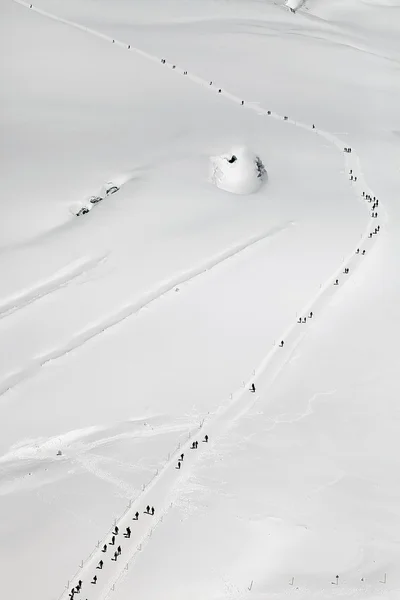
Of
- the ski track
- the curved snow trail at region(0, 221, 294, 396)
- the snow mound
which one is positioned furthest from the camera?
the snow mound

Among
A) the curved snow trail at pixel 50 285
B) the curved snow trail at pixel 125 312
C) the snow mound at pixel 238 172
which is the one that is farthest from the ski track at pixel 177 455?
the snow mound at pixel 238 172

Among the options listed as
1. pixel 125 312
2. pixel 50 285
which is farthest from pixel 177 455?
pixel 50 285

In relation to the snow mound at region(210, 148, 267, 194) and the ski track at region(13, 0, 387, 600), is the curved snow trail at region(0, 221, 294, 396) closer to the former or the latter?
the ski track at region(13, 0, 387, 600)

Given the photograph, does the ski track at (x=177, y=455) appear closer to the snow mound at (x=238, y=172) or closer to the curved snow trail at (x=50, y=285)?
the curved snow trail at (x=50, y=285)

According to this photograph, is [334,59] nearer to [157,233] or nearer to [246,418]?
[157,233]

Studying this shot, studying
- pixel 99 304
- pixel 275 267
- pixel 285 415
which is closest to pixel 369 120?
pixel 275 267

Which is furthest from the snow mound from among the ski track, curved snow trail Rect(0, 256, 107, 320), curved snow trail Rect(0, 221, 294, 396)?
curved snow trail Rect(0, 256, 107, 320)

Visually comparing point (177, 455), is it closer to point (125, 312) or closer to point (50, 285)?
point (125, 312)
